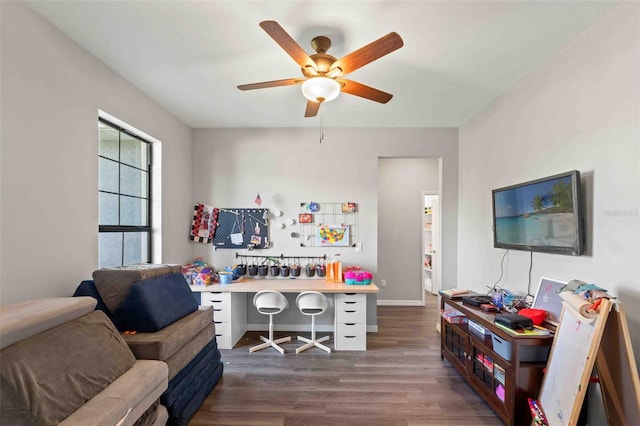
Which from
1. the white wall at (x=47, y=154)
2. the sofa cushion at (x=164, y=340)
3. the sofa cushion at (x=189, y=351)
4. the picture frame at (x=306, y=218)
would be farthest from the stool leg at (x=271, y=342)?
the white wall at (x=47, y=154)

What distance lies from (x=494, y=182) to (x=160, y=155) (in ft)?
12.1

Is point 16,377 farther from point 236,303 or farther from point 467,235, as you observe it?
point 467,235

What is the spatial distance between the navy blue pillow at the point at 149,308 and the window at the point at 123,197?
27.0 inches

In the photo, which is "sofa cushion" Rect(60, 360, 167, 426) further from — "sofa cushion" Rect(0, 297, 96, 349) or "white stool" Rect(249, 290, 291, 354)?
"white stool" Rect(249, 290, 291, 354)

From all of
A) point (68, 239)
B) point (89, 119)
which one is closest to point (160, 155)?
point (89, 119)

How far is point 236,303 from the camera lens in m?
3.61

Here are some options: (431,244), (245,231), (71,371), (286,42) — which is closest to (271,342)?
(245,231)

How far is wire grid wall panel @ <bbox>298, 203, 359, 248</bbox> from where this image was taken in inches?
161

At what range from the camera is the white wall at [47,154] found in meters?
1.75

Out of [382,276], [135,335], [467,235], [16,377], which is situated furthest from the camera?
[382,276]

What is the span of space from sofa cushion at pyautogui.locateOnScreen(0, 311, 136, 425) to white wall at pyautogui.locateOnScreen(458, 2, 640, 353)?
9.83 ft

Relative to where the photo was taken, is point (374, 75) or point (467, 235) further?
point (467, 235)

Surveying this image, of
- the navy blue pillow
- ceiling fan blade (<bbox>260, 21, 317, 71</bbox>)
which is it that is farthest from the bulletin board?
ceiling fan blade (<bbox>260, 21, 317, 71</bbox>)

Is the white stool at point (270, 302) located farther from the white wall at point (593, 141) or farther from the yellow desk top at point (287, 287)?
the white wall at point (593, 141)
